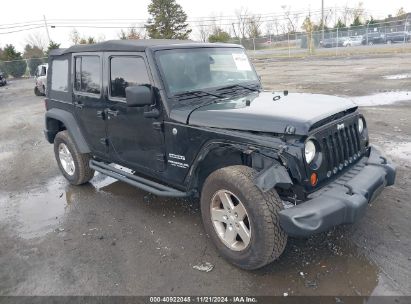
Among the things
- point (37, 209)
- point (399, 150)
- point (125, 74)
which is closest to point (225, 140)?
point (125, 74)

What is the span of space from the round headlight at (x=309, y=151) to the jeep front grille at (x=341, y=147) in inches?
5.2

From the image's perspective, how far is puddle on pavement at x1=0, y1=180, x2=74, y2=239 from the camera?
4473mm

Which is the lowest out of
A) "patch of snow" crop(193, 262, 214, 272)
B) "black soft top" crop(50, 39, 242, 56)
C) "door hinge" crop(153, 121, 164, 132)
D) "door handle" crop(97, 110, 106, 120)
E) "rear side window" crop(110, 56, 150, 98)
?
"patch of snow" crop(193, 262, 214, 272)

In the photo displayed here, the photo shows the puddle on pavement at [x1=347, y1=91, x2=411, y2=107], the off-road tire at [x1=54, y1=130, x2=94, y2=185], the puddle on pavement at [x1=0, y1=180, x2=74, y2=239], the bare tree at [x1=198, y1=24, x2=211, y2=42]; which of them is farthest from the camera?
the bare tree at [x1=198, y1=24, x2=211, y2=42]

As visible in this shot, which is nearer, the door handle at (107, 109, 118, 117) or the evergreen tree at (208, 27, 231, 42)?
the door handle at (107, 109, 118, 117)

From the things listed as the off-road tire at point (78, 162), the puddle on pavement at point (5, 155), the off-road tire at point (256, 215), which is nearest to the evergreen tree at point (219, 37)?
the puddle on pavement at point (5, 155)

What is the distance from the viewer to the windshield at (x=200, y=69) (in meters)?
3.86

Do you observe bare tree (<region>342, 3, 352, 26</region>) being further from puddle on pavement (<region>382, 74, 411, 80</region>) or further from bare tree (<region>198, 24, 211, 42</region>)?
puddle on pavement (<region>382, 74, 411, 80</region>)

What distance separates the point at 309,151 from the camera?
2996 millimetres

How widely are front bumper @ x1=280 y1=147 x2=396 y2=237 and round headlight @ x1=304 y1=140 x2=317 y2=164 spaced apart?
291mm

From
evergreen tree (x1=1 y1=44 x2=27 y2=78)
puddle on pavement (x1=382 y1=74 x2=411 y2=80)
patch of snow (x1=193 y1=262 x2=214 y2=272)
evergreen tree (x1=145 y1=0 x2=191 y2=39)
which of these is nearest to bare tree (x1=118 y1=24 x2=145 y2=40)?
evergreen tree (x1=145 y1=0 x2=191 y2=39)

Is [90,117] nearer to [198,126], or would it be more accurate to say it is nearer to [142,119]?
[142,119]

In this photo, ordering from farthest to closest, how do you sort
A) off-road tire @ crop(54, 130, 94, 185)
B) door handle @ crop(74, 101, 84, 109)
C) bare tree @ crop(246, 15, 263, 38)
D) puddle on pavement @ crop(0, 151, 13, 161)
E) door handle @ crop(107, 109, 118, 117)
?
bare tree @ crop(246, 15, 263, 38), puddle on pavement @ crop(0, 151, 13, 161), off-road tire @ crop(54, 130, 94, 185), door handle @ crop(74, 101, 84, 109), door handle @ crop(107, 109, 118, 117)

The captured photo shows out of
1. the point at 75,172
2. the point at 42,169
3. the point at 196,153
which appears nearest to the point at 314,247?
the point at 196,153
